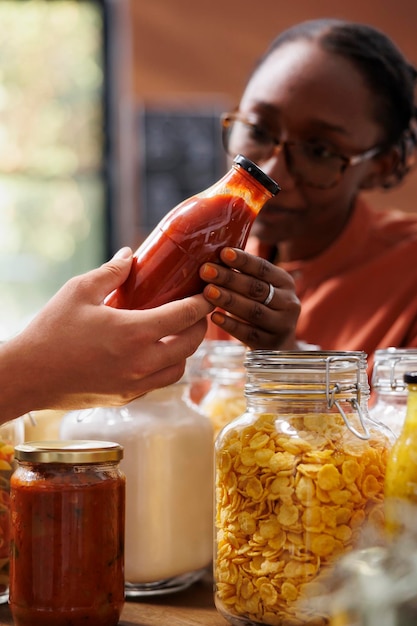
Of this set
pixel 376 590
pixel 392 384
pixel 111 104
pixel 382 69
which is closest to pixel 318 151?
pixel 382 69

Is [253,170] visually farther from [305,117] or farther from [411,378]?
[305,117]

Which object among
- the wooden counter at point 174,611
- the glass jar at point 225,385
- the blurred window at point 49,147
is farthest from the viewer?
the blurred window at point 49,147

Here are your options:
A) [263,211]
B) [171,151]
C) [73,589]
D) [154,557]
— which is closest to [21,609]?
[73,589]

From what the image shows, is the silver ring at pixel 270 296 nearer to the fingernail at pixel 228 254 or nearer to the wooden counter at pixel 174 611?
the fingernail at pixel 228 254

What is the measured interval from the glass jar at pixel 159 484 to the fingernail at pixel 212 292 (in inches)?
6.1

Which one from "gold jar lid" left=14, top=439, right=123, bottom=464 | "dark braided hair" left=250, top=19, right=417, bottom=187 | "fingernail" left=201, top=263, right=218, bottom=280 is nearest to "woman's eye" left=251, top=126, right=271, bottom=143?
"dark braided hair" left=250, top=19, right=417, bottom=187

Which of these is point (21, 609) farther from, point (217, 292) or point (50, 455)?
point (217, 292)

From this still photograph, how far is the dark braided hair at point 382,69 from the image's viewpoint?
1.33m

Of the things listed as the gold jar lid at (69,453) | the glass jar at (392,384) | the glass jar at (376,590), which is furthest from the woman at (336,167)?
the glass jar at (376,590)

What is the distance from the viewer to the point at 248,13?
3.40 metres

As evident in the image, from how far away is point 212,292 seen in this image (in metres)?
0.75

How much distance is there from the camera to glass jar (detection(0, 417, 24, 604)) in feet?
2.61

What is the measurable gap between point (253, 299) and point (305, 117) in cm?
51

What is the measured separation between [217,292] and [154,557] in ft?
0.94
